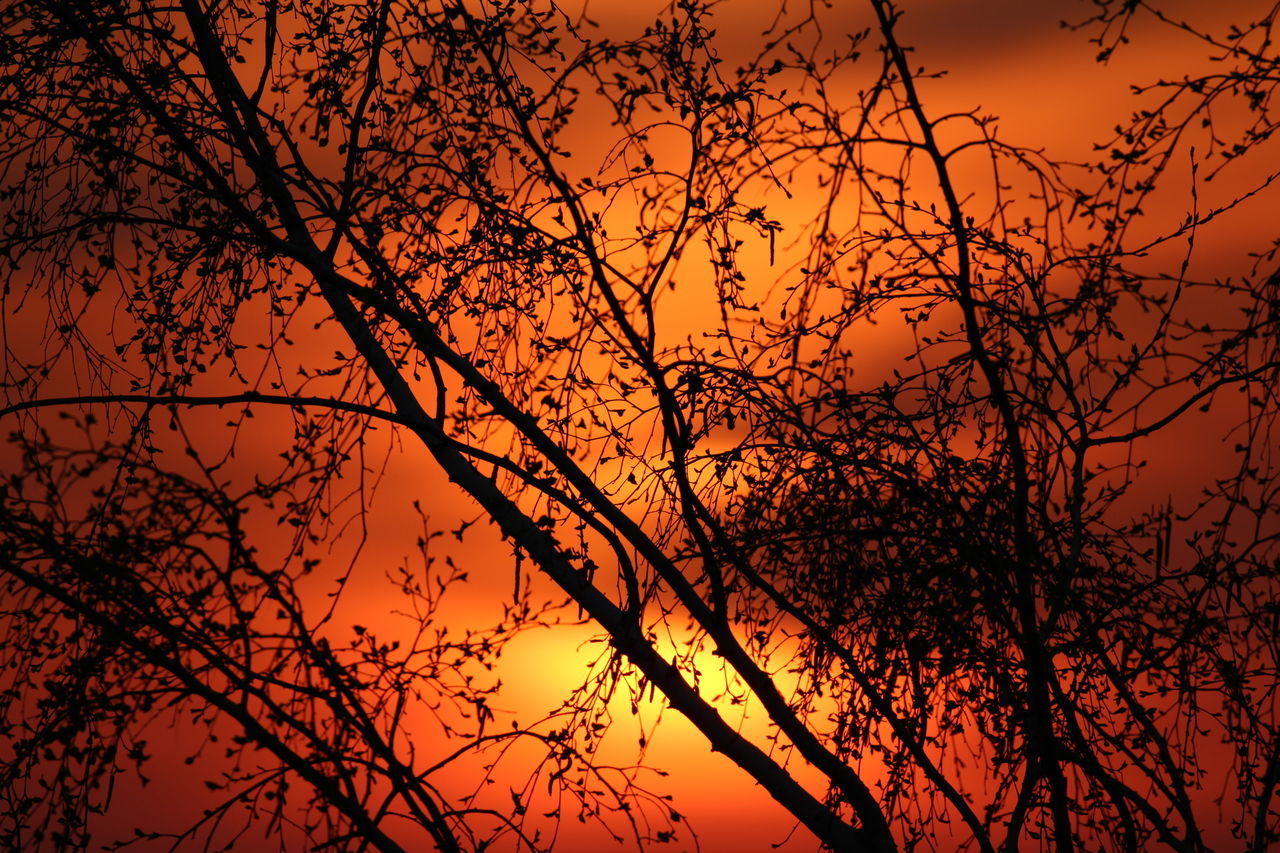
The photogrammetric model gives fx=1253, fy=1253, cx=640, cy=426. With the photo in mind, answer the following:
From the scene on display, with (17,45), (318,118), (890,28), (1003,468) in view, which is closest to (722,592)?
(1003,468)

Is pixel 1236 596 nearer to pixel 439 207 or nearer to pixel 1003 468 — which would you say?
pixel 1003 468

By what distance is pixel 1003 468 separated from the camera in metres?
3.92

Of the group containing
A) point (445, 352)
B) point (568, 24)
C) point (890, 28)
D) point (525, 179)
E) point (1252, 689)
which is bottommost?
point (1252, 689)

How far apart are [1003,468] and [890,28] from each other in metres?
1.41

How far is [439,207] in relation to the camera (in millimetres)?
4207

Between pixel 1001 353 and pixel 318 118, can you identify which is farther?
pixel 318 118

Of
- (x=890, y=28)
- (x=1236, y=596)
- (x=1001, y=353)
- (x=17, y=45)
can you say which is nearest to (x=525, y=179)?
(x=890, y=28)

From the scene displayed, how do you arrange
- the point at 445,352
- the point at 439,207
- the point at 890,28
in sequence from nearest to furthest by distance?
1. the point at 890,28
2. the point at 445,352
3. the point at 439,207

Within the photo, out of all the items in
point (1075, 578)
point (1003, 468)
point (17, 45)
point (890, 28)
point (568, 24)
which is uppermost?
point (17, 45)

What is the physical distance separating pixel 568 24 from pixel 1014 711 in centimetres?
262

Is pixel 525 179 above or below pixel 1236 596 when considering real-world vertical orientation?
above

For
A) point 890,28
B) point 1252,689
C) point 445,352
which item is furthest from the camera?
point 1252,689

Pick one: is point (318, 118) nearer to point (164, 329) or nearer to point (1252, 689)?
point (164, 329)

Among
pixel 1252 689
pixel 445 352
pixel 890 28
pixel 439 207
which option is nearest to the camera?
pixel 890 28
